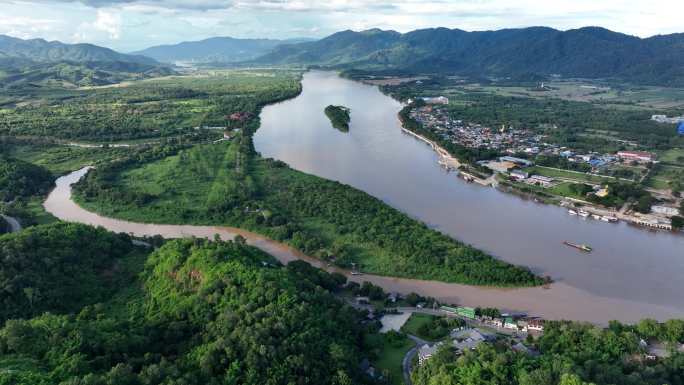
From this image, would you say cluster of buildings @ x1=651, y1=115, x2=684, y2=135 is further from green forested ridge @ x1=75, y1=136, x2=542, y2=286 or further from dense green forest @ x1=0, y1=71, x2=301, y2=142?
dense green forest @ x1=0, y1=71, x2=301, y2=142

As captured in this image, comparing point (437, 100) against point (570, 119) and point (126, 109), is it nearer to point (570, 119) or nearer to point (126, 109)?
point (570, 119)

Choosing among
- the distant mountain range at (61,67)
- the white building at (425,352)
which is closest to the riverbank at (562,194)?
the white building at (425,352)

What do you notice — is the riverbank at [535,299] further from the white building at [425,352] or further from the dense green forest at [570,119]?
the dense green forest at [570,119]

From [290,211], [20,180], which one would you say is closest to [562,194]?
[290,211]

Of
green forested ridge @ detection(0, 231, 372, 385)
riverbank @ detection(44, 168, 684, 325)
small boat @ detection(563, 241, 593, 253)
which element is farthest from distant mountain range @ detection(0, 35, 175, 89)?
small boat @ detection(563, 241, 593, 253)

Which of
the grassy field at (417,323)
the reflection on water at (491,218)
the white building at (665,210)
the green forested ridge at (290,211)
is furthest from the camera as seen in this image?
the white building at (665,210)

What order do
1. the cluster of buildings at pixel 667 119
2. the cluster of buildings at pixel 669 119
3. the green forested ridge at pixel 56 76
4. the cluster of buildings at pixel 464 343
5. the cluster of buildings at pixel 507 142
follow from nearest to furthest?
the cluster of buildings at pixel 464 343, the cluster of buildings at pixel 507 142, the cluster of buildings at pixel 669 119, the cluster of buildings at pixel 667 119, the green forested ridge at pixel 56 76
